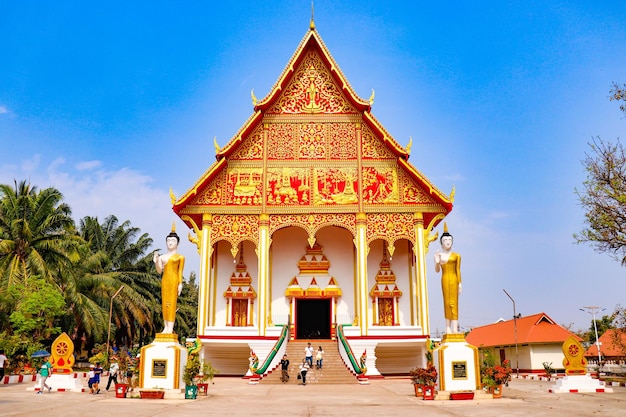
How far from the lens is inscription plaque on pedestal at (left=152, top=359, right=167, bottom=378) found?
1203 cm

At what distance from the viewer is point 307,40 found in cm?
2102

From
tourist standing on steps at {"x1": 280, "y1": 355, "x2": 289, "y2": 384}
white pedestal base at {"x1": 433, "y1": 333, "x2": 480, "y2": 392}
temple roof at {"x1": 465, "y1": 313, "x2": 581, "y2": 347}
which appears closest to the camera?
white pedestal base at {"x1": 433, "y1": 333, "x2": 480, "y2": 392}

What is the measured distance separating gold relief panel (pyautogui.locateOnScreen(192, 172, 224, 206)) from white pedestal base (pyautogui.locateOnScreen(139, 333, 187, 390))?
7.81 m

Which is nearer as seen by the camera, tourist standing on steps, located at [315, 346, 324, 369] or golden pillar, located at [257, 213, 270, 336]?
tourist standing on steps, located at [315, 346, 324, 369]

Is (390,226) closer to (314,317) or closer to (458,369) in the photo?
(314,317)

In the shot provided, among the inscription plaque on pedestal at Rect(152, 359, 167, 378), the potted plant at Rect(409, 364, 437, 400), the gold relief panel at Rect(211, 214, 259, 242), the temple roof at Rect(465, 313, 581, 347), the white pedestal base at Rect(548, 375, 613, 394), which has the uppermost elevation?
the gold relief panel at Rect(211, 214, 259, 242)

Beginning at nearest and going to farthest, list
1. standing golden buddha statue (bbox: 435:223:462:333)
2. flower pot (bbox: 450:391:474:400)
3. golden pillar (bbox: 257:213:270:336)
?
flower pot (bbox: 450:391:474:400) < standing golden buddha statue (bbox: 435:223:462:333) < golden pillar (bbox: 257:213:270:336)

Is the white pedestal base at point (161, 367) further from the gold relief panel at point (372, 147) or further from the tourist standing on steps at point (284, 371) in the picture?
the gold relief panel at point (372, 147)

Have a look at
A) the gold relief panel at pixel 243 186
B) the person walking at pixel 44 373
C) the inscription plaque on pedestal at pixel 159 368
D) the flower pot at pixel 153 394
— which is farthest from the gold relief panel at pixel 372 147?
the person walking at pixel 44 373

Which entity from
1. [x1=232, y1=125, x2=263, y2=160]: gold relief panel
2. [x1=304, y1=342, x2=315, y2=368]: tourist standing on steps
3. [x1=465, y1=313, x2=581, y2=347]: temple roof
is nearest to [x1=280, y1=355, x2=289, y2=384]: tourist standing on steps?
[x1=304, y1=342, x2=315, y2=368]: tourist standing on steps

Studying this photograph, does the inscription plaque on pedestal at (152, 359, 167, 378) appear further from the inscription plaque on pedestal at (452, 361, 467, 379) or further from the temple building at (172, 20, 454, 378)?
the inscription plaque on pedestal at (452, 361, 467, 379)

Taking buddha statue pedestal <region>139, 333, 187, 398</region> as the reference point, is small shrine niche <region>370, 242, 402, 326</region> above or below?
above

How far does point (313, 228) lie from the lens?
1922 centimetres

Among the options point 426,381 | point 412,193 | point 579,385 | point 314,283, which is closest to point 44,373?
point 426,381
